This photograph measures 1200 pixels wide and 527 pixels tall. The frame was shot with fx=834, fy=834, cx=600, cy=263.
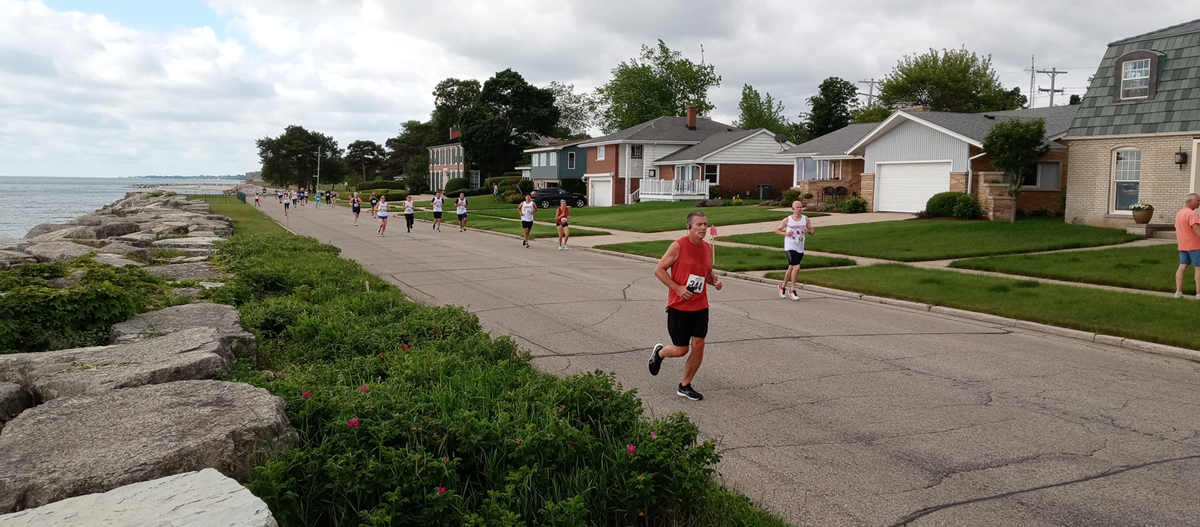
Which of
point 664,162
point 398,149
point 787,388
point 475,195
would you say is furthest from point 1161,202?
point 398,149

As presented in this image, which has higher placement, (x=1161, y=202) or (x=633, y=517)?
(x=1161, y=202)

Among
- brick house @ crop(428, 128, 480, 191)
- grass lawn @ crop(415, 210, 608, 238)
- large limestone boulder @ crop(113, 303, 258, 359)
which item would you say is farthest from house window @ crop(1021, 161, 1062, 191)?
brick house @ crop(428, 128, 480, 191)

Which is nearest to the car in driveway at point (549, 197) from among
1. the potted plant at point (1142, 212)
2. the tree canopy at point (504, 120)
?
the tree canopy at point (504, 120)

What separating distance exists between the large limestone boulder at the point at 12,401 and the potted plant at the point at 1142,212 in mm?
26978

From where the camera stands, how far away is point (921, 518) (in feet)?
16.3

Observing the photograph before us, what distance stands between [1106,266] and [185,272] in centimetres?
1768

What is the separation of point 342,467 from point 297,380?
2098 mm

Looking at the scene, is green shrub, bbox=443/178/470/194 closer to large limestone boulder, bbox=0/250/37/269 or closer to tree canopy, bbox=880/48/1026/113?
tree canopy, bbox=880/48/1026/113

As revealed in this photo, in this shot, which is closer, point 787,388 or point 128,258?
point 787,388

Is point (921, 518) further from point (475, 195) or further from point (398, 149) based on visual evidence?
point (398, 149)

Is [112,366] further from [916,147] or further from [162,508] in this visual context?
[916,147]

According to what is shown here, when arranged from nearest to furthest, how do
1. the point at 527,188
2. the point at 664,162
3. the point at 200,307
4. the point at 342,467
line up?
the point at 342,467 < the point at 200,307 < the point at 664,162 < the point at 527,188

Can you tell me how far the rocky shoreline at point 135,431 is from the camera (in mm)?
3619

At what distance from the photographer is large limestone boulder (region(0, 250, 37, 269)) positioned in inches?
463
